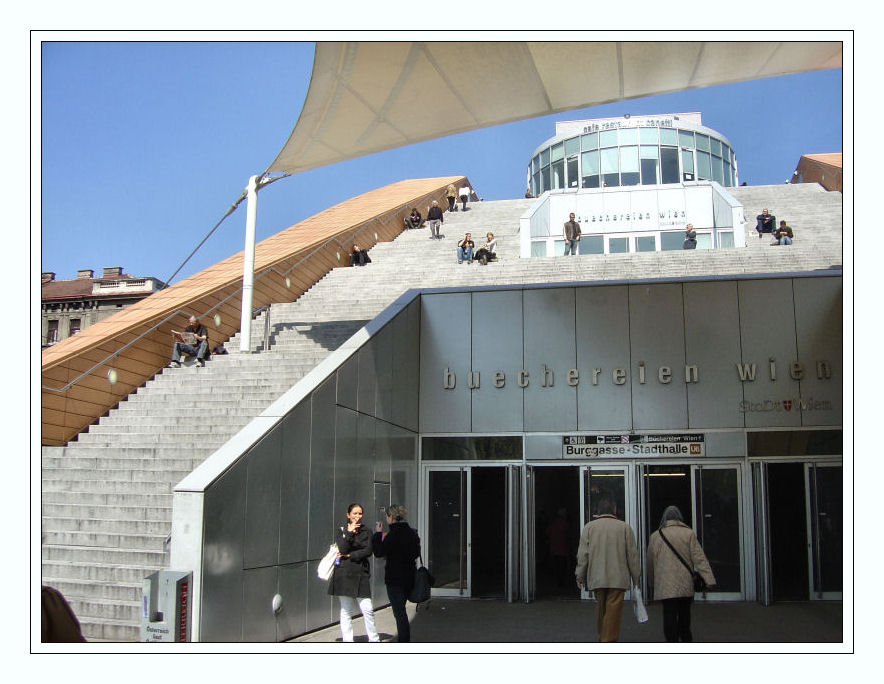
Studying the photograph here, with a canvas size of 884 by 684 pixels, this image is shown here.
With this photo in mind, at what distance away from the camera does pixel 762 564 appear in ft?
40.0

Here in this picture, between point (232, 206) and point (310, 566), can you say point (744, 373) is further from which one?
point (232, 206)

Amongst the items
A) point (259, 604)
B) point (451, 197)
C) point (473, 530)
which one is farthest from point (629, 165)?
point (259, 604)

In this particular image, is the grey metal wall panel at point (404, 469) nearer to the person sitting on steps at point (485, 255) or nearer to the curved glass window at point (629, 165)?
the person sitting on steps at point (485, 255)

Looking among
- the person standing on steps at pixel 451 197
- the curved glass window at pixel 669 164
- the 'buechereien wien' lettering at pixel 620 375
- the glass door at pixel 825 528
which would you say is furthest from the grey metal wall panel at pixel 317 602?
the curved glass window at pixel 669 164

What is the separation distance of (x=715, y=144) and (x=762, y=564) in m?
29.1

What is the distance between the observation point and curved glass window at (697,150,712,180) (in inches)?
1447

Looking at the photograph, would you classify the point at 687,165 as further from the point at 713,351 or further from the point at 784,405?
the point at 784,405

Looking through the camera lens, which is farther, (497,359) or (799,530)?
(497,359)

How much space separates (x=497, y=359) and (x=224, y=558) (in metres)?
6.83

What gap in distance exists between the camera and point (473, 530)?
13.0 m

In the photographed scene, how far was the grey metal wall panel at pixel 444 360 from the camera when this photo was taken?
13.3 m

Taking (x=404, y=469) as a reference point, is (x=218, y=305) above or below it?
above

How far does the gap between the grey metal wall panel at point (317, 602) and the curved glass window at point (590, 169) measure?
29.2 metres
